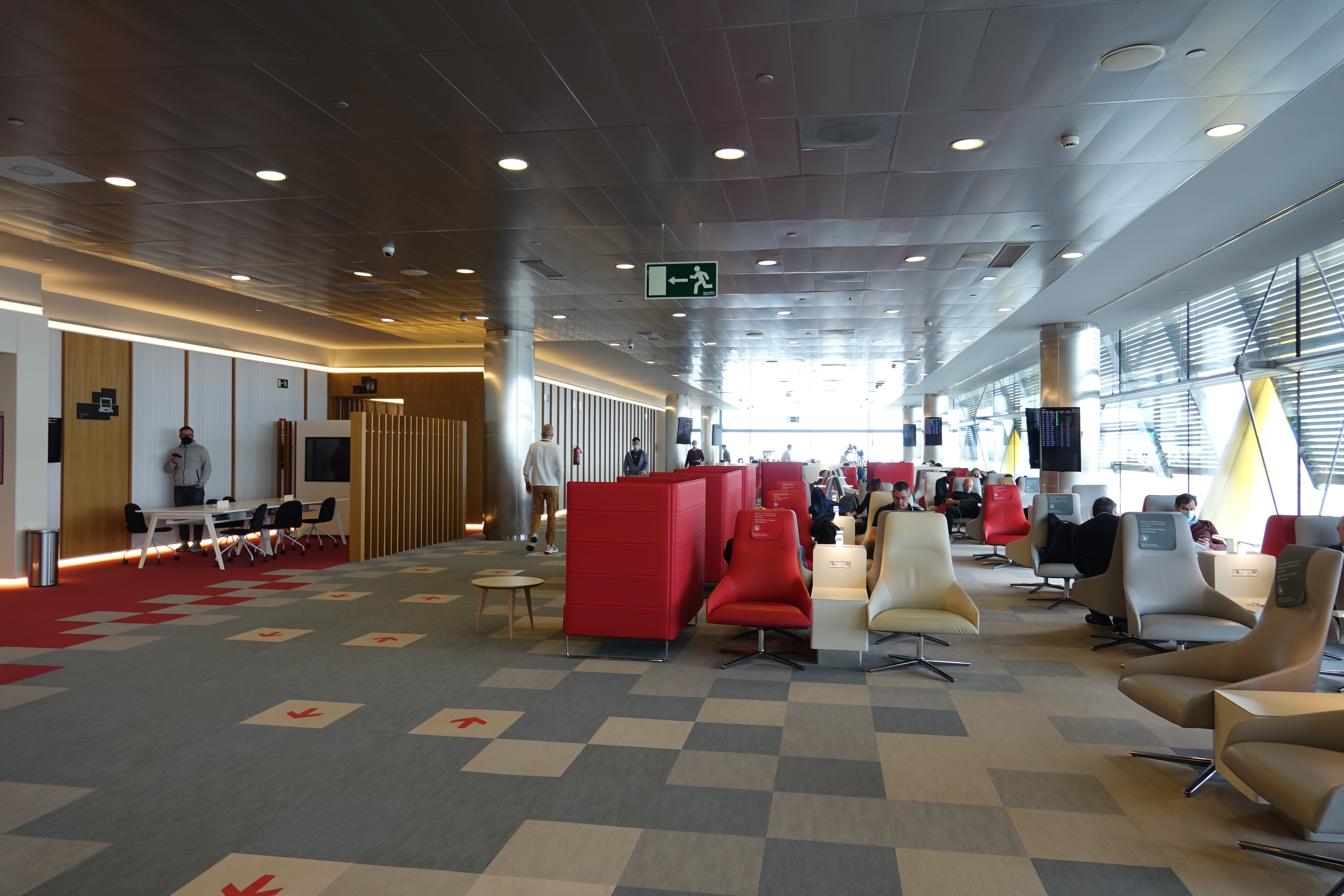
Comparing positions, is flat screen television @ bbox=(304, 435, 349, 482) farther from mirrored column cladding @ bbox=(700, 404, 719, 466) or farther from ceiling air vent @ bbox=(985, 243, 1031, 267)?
mirrored column cladding @ bbox=(700, 404, 719, 466)

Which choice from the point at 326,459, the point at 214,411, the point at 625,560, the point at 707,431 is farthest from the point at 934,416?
the point at 625,560

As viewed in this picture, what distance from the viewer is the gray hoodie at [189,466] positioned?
12648 millimetres

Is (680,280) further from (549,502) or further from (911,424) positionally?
(911,424)

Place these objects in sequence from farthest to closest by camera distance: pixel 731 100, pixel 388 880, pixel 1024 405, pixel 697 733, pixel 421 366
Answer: pixel 1024 405 < pixel 421 366 < pixel 731 100 < pixel 697 733 < pixel 388 880

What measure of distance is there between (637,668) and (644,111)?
3.96 meters

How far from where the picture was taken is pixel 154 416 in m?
12.7

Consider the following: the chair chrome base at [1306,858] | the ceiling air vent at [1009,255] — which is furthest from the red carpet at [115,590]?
the ceiling air vent at [1009,255]

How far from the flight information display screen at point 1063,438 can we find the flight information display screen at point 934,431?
1398 cm

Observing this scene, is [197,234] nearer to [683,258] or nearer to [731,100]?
[683,258]

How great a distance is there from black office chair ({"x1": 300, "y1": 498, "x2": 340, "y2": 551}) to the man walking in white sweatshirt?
123 inches

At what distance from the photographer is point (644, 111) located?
17.9ft

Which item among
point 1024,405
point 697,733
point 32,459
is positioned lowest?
point 697,733

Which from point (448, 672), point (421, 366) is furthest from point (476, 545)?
point (448, 672)

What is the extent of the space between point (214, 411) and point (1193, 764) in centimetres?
1492
